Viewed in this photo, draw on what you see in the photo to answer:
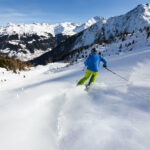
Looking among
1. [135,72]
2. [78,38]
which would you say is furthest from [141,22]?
[135,72]

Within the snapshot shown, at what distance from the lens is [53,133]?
260 centimetres

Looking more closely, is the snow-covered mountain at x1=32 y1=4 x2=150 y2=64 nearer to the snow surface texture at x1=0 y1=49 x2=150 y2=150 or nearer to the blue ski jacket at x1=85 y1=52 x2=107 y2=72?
the blue ski jacket at x1=85 y1=52 x2=107 y2=72

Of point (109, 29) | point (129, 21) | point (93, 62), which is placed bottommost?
point (93, 62)

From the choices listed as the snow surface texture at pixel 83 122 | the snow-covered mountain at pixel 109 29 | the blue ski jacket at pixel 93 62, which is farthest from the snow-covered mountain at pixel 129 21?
the snow surface texture at pixel 83 122

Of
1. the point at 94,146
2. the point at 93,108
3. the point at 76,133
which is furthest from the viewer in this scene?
the point at 93,108

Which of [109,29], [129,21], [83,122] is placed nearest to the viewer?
[83,122]

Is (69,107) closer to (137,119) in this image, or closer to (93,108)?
(93,108)

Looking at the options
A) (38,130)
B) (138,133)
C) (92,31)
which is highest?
(92,31)

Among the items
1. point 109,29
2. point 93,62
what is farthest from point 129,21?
point 93,62

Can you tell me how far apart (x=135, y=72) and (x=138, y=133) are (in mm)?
3934

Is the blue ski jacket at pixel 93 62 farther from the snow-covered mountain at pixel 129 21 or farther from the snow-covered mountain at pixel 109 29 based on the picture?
the snow-covered mountain at pixel 129 21

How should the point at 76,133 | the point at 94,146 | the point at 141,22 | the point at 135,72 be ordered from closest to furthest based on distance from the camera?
the point at 94,146 → the point at 76,133 → the point at 135,72 → the point at 141,22

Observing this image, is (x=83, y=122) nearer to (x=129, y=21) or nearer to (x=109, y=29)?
(x=129, y=21)

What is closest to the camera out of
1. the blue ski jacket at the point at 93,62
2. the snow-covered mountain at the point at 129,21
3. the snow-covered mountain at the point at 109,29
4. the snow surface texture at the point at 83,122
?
the snow surface texture at the point at 83,122
